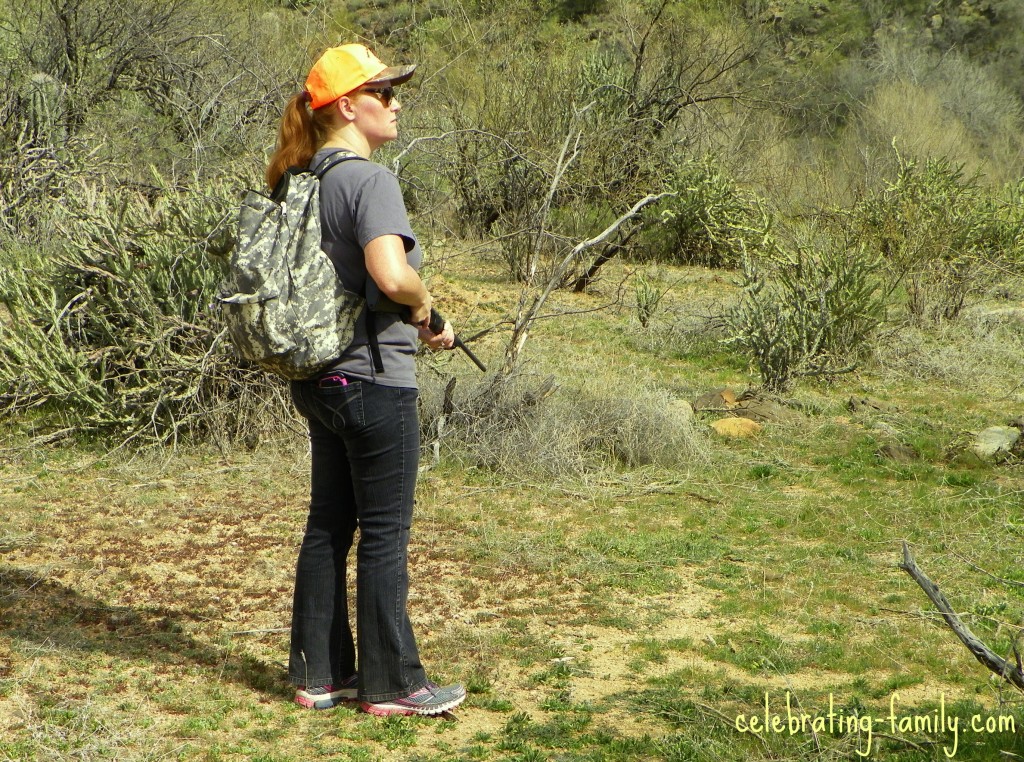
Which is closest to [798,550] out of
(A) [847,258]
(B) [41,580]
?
(B) [41,580]

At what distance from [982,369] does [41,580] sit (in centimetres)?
732

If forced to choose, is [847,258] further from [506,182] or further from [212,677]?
[212,677]

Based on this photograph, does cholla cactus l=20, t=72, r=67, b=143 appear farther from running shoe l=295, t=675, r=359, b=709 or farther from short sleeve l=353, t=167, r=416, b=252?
short sleeve l=353, t=167, r=416, b=252


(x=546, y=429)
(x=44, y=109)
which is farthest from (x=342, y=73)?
(x=44, y=109)

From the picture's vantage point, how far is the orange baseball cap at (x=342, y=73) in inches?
120

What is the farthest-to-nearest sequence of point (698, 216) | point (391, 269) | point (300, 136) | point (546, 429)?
point (698, 216) < point (546, 429) < point (300, 136) < point (391, 269)

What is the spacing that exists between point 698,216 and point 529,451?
8.10 meters

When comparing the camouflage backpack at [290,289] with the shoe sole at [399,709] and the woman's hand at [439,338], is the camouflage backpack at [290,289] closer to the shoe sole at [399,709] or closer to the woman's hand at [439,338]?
the woman's hand at [439,338]

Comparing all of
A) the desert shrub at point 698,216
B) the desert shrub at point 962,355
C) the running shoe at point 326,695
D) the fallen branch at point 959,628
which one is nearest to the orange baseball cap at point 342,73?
the running shoe at point 326,695

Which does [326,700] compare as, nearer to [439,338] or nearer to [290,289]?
[439,338]

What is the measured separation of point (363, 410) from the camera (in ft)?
10.0

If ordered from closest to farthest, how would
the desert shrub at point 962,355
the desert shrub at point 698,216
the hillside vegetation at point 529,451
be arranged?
1. the hillside vegetation at point 529,451
2. the desert shrub at point 962,355
3. the desert shrub at point 698,216

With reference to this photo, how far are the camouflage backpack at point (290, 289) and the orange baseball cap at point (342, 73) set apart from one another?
166 mm

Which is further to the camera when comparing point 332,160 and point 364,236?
point 332,160
